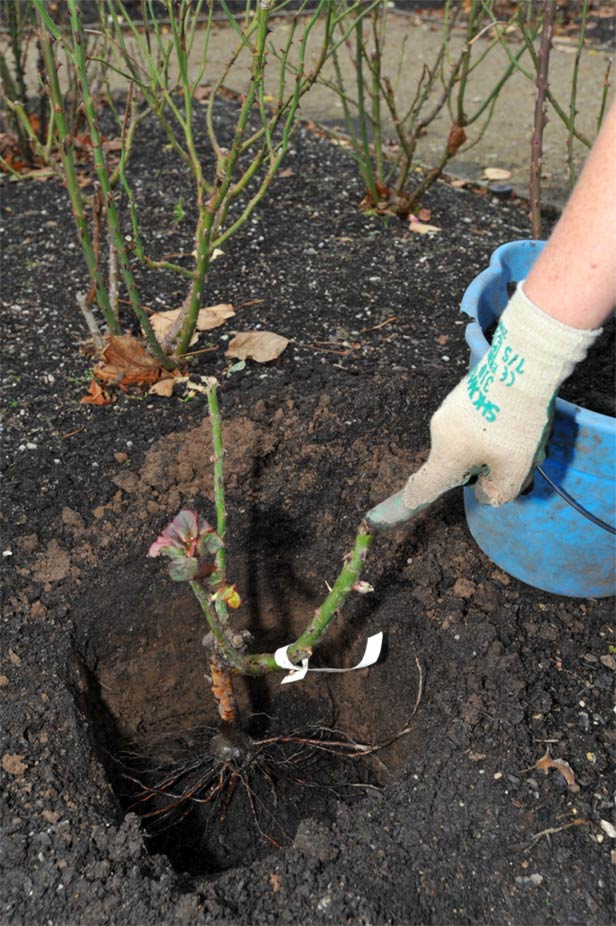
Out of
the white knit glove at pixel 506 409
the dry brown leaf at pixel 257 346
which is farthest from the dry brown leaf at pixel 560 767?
the dry brown leaf at pixel 257 346

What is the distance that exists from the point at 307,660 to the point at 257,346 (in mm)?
931

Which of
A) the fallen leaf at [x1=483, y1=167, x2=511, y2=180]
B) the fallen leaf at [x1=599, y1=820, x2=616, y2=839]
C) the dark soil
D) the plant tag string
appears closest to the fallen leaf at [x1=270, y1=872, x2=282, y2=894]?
the dark soil

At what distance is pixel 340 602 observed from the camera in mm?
1549

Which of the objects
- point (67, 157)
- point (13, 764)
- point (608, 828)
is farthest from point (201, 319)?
point (608, 828)

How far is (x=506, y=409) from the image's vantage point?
4.75 ft

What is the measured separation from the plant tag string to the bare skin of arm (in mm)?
793

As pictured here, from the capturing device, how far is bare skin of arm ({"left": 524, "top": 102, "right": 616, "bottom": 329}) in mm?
1271

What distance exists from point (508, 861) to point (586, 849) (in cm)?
14

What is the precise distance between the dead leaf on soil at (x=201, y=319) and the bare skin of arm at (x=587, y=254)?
1.27m

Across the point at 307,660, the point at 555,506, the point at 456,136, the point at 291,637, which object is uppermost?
the point at 456,136

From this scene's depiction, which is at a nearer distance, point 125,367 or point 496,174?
point 125,367

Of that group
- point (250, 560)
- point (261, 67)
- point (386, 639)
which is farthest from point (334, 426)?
point (261, 67)

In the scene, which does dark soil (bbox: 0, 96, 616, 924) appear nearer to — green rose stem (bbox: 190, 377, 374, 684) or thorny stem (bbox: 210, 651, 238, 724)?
thorny stem (bbox: 210, 651, 238, 724)

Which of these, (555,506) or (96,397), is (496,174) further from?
(555,506)
